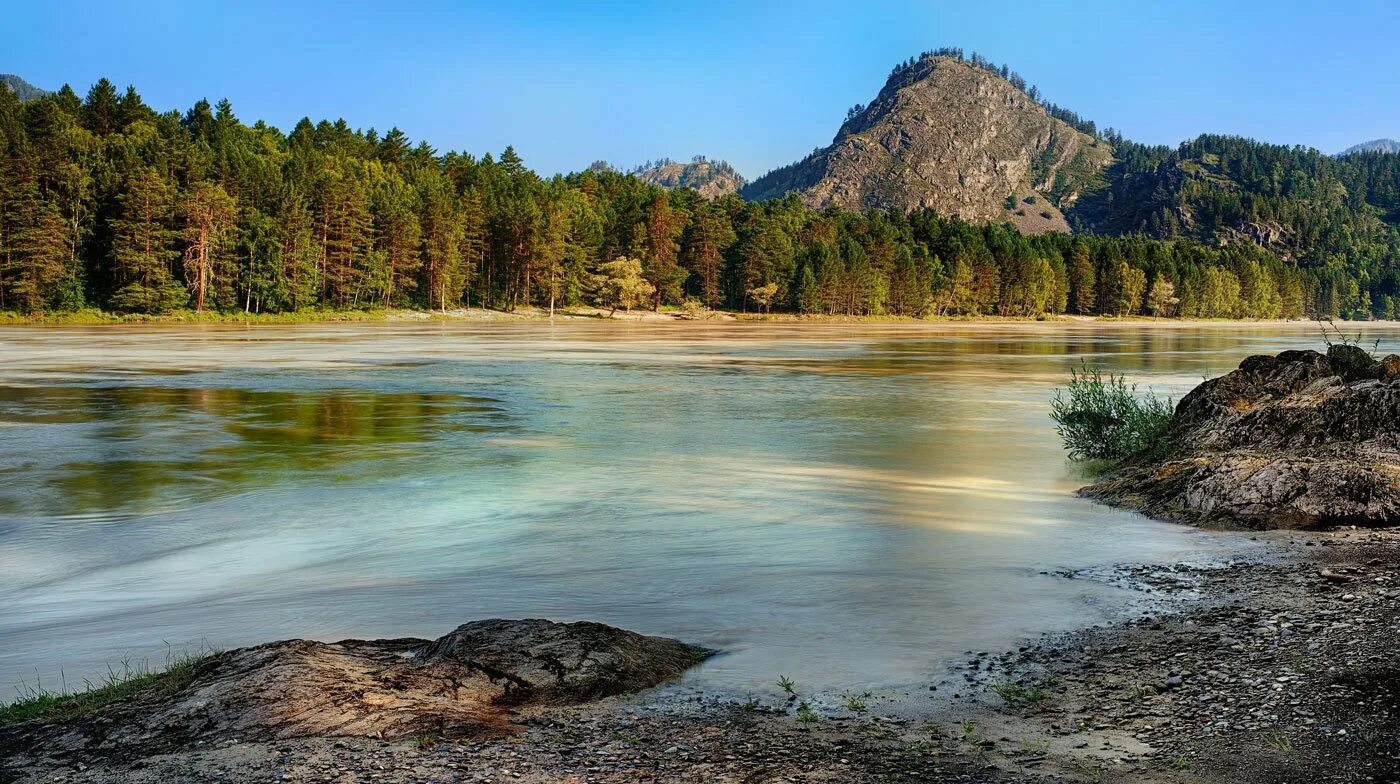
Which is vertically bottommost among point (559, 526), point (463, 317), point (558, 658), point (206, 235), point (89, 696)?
point (559, 526)

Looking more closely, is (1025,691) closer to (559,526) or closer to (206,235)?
(559,526)

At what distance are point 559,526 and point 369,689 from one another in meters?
6.60

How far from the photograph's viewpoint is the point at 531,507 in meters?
13.2

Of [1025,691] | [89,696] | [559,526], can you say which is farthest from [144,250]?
[1025,691]

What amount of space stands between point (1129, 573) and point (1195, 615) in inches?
→ 67.8

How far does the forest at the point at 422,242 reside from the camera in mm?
88062

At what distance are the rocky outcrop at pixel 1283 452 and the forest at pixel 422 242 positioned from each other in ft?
289

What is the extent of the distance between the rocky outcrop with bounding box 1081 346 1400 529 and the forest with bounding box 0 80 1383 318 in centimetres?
8802

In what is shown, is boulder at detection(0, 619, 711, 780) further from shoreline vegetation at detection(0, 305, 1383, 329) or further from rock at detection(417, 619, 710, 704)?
shoreline vegetation at detection(0, 305, 1383, 329)

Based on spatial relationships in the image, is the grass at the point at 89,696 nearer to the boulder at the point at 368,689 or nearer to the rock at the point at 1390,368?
the boulder at the point at 368,689

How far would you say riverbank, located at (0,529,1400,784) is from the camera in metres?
4.62

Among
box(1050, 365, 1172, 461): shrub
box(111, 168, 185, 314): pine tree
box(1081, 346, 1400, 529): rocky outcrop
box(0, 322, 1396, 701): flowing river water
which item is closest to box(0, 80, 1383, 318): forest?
box(111, 168, 185, 314): pine tree

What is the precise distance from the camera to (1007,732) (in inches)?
206

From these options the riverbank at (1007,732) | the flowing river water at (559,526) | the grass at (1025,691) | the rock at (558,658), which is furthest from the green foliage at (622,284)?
the grass at (1025,691)
